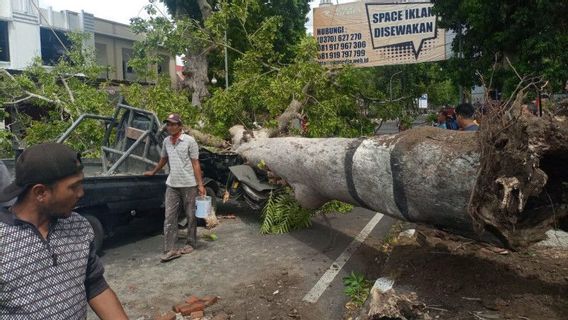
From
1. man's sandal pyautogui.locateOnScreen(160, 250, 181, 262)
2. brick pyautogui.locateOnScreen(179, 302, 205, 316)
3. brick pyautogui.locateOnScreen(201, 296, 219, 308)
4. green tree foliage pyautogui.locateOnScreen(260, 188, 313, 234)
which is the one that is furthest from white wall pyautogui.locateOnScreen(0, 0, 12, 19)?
brick pyautogui.locateOnScreen(179, 302, 205, 316)

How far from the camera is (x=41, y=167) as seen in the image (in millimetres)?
1738

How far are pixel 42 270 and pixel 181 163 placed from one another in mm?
4079

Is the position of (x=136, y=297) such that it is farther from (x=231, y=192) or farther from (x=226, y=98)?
(x=226, y=98)

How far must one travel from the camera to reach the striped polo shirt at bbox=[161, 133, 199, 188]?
19.1 ft

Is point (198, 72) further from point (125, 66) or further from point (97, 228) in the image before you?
point (125, 66)

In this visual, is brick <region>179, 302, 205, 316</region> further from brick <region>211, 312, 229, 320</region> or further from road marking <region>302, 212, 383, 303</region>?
road marking <region>302, 212, 383, 303</region>

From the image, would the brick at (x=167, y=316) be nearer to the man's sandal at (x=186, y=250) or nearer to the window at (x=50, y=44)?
the man's sandal at (x=186, y=250)

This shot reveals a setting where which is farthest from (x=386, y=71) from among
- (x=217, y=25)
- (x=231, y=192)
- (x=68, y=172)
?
(x=68, y=172)

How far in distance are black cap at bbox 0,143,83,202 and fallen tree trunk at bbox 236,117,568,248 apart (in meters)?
2.34

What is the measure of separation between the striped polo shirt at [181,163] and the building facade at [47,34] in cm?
980

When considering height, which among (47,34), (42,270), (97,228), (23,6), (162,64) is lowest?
(97,228)

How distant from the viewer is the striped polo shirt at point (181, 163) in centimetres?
582

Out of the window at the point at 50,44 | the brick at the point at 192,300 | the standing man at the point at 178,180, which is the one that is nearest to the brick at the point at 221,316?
the brick at the point at 192,300

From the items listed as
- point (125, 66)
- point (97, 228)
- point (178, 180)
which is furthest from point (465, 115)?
point (125, 66)
